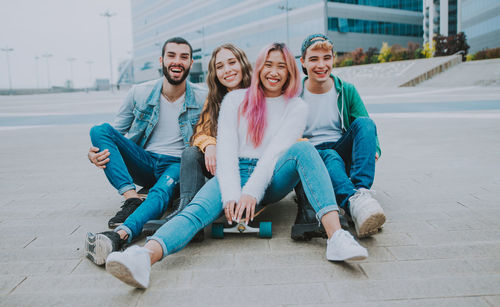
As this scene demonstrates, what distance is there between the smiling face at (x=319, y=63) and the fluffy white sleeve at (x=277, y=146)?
0.48 m

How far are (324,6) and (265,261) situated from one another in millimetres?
49081

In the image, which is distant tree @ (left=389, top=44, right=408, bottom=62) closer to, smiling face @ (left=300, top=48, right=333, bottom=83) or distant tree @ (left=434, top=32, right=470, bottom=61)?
distant tree @ (left=434, top=32, right=470, bottom=61)

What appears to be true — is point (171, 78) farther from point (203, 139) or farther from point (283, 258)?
point (283, 258)

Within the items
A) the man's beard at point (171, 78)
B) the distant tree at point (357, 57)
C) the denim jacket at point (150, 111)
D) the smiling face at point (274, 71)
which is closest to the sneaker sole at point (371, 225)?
the smiling face at point (274, 71)

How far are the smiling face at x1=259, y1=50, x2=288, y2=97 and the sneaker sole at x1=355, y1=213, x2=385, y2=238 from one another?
115cm

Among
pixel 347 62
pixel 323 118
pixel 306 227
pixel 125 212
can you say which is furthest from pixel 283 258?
pixel 347 62

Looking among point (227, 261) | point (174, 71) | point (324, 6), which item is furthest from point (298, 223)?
point (324, 6)

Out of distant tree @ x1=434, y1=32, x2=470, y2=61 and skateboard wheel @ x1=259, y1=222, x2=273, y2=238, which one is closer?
skateboard wheel @ x1=259, y1=222, x2=273, y2=238

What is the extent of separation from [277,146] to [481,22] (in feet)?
164

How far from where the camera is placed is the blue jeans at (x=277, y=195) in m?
2.23

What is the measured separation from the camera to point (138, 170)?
132 inches

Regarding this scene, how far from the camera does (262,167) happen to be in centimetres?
261

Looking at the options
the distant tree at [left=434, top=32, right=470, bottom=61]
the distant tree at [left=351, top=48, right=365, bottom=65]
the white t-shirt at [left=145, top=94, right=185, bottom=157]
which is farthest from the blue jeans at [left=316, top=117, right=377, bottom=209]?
the distant tree at [left=351, top=48, right=365, bottom=65]

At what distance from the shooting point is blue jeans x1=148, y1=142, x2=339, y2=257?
223 cm
